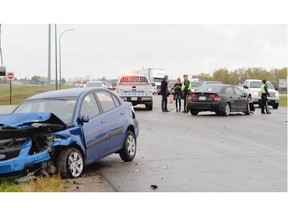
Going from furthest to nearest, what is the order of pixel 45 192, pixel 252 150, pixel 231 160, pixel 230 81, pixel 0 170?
pixel 230 81, pixel 252 150, pixel 231 160, pixel 0 170, pixel 45 192

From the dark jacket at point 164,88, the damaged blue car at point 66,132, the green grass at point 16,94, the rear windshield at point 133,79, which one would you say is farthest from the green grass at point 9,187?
the green grass at point 16,94

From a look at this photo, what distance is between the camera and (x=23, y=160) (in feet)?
23.0

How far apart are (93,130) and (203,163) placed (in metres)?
2.44

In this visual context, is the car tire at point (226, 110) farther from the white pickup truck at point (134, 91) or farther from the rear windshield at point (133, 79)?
the rear windshield at point (133, 79)

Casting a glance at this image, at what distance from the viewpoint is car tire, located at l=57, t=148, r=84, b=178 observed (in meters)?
7.58

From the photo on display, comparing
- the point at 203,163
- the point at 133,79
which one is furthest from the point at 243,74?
the point at 203,163

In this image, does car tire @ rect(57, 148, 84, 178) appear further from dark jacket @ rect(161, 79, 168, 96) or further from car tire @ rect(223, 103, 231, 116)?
dark jacket @ rect(161, 79, 168, 96)

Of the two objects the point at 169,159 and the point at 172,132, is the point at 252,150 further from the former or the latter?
the point at 172,132

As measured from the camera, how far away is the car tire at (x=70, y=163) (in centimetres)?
758

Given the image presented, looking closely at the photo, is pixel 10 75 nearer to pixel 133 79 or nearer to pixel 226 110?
pixel 133 79

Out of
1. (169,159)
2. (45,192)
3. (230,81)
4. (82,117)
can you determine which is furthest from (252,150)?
(230,81)

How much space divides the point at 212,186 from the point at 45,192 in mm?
2457

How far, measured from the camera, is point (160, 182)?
24.9 ft

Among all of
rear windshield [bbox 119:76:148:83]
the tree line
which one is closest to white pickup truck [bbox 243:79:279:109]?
rear windshield [bbox 119:76:148:83]
